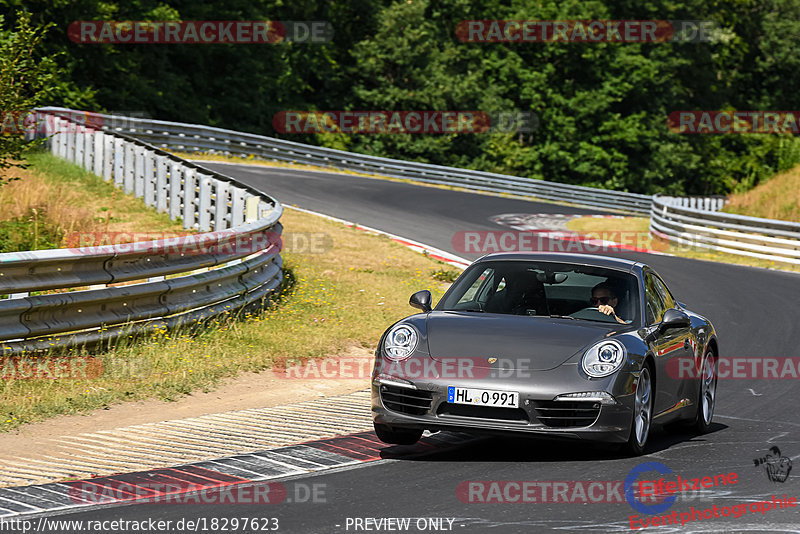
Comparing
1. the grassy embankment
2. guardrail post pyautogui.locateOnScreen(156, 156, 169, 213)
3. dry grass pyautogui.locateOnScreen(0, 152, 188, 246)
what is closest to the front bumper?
the grassy embankment

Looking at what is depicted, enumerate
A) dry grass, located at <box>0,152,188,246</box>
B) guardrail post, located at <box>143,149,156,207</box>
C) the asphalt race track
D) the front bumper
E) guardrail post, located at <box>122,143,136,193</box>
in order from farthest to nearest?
guardrail post, located at <box>122,143,136,193</box>, guardrail post, located at <box>143,149,156,207</box>, dry grass, located at <box>0,152,188,246</box>, the front bumper, the asphalt race track

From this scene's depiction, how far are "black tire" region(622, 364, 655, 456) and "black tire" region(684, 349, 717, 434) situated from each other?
1226 millimetres

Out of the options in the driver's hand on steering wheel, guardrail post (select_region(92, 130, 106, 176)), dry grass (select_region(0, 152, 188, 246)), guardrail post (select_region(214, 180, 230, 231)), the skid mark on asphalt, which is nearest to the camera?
the skid mark on asphalt

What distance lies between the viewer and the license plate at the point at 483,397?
7.44 meters

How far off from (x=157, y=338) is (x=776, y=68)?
7344cm

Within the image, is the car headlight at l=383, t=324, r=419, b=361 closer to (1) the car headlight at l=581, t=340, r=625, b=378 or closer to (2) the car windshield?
(2) the car windshield

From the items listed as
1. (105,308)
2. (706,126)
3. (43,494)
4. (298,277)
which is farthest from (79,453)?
(706,126)

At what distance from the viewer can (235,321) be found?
12.5 m

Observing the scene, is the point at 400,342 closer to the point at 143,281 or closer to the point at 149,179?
the point at 143,281

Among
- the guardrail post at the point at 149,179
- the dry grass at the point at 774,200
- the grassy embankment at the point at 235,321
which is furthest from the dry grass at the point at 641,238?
the guardrail post at the point at 149,179

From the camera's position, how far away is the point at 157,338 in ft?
36.0

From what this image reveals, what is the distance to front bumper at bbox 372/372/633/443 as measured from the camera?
24.4 feet

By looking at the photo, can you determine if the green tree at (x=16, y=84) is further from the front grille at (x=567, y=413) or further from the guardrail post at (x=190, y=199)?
the front grille at (x=567, y=413)

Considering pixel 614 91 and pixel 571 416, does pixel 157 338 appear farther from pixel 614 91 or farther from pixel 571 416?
pixel 614 91
